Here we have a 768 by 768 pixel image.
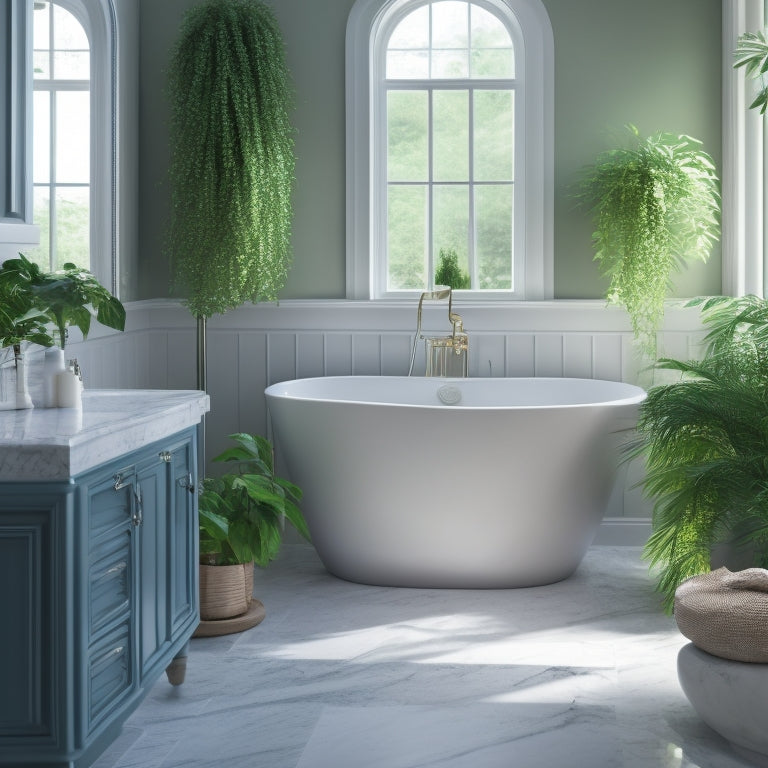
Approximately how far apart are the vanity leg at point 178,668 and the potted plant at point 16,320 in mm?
873

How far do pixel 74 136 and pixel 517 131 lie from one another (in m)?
2.02

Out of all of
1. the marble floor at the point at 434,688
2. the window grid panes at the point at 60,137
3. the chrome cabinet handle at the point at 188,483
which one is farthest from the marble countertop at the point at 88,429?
the window grid panes at the point at 60,137

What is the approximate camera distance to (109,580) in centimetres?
215

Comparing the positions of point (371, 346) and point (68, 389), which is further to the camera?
point (371, 346)

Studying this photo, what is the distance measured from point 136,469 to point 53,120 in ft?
5.56

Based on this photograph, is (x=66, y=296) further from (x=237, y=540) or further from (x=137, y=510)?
(x=237, y=540)

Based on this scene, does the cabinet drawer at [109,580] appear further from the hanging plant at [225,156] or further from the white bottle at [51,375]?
the hanging plant at [225,156]

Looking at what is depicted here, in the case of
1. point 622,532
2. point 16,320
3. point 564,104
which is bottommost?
point 622,532

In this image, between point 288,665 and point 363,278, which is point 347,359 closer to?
point 363,278

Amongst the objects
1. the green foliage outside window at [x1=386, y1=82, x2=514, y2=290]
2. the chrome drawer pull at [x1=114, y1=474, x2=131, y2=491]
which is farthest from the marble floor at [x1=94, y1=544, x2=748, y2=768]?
the green foliage outside window at [x1=386, y1=82, x2=514, y2=290]

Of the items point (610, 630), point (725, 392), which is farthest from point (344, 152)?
point (610, 630)

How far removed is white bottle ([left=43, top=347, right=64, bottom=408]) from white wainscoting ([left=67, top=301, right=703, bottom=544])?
81.8 inches

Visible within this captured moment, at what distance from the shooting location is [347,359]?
185 inches

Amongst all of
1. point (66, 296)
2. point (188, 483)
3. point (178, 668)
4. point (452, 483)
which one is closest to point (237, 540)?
point (178, 668)
